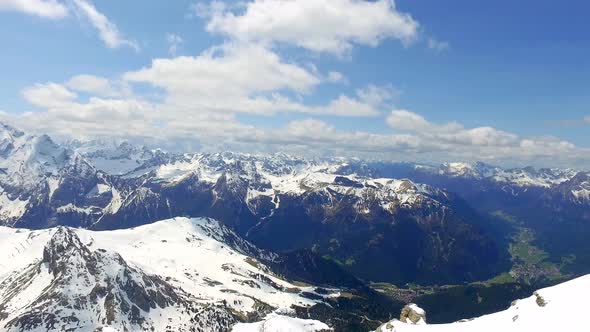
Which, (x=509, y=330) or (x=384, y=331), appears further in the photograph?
(x=384, y=331)

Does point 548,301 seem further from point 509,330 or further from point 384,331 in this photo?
point 384,331

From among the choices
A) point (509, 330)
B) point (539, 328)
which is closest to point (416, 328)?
point (509, 330)

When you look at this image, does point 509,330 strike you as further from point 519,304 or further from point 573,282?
point 573,282

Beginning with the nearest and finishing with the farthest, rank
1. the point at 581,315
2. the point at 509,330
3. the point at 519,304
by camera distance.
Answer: the point at 581,315, the point at 509,330, the point at 519,304

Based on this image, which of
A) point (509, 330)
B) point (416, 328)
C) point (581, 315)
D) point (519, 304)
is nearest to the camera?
point (581, 315)

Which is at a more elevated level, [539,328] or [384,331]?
[539,328]

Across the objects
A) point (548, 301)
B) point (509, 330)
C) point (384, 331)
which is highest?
point (548, 301)
